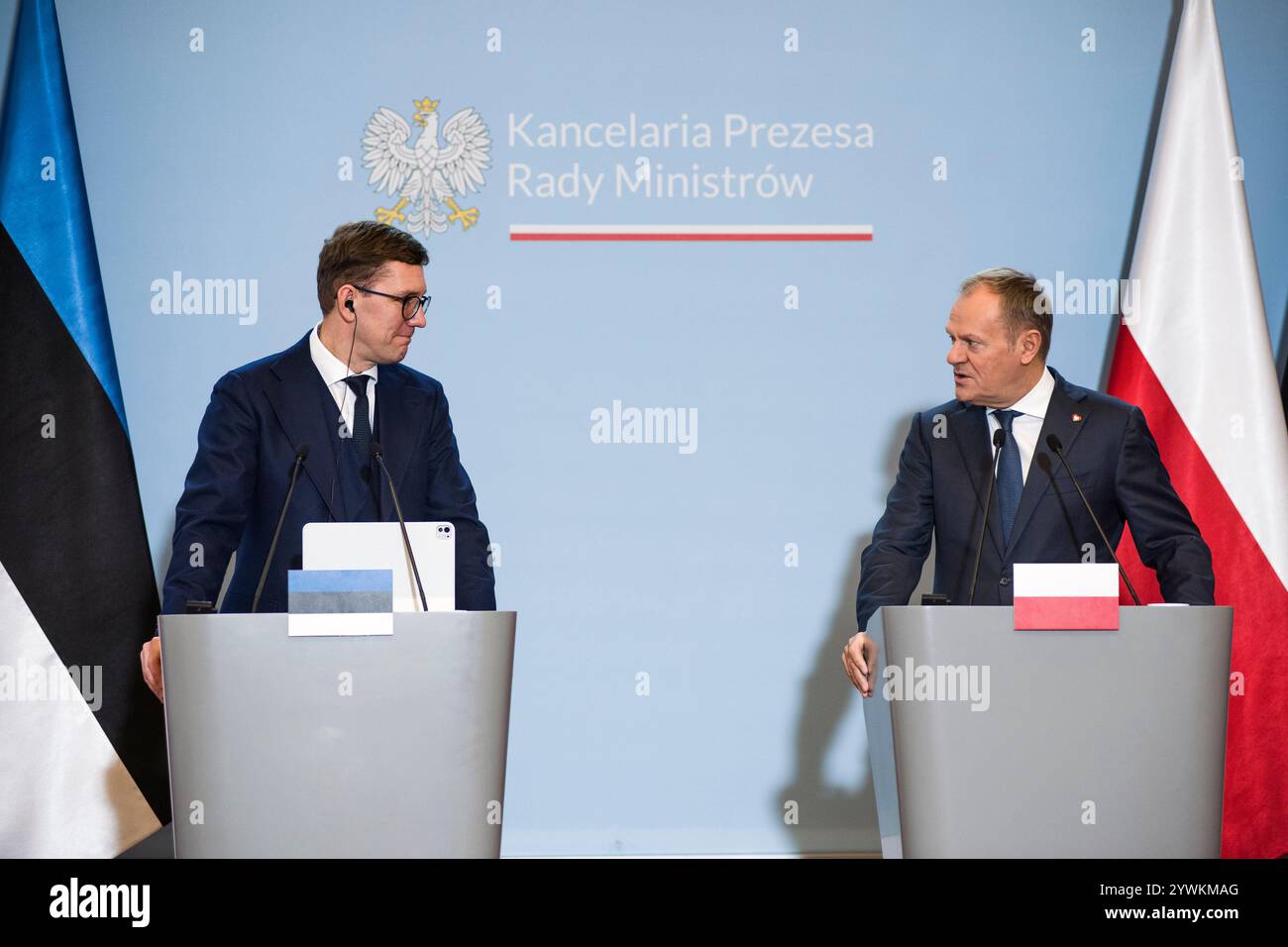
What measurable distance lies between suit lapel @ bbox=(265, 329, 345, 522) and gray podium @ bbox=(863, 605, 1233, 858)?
1.40 metres

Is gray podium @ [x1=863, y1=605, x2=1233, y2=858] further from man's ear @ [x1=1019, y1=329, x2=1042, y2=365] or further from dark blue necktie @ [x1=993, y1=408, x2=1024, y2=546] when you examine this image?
man's ear @ [x1=1019, y1=329, x2=1042, y2=365]

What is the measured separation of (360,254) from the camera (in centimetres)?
328

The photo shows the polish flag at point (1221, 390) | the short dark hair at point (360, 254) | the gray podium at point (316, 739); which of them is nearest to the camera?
the gray podium at point (316, 739)

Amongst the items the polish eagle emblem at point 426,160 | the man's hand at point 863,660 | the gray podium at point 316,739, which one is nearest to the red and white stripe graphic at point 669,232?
the polish eagle emblem at point 426,160

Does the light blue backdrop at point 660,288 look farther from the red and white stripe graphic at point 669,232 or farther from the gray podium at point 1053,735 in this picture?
the gray podium at point 1053,735

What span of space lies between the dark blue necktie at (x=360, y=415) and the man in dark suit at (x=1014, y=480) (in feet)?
4.09

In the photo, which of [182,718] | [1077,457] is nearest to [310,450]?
[182,718]

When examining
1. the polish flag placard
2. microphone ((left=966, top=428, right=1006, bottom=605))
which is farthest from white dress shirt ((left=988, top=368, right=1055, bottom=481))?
the polish flag placard

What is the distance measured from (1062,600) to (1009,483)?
Result: 0.85 metres

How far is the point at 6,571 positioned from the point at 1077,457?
2879mm

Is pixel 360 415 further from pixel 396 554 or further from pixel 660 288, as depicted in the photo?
pixel 660 288

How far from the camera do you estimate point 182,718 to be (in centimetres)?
241

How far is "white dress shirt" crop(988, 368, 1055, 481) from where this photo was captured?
3.33 meters

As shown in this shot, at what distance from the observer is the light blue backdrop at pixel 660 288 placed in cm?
422
